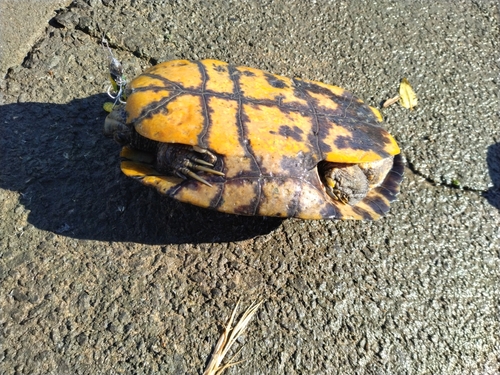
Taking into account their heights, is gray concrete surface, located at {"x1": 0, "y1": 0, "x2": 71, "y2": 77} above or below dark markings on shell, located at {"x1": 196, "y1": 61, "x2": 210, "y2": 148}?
below

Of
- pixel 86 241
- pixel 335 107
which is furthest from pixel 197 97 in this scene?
pixel 86 241

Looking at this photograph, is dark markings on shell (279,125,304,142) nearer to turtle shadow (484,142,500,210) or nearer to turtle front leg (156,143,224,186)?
turtle front leg (156,143,224,186)

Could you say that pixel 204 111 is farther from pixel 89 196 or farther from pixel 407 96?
pixel 407 96

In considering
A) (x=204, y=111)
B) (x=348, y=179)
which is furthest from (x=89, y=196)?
(x=348, y=179)

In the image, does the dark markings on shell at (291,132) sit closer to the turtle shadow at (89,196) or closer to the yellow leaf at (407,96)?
the turtle shadow at (89,196)

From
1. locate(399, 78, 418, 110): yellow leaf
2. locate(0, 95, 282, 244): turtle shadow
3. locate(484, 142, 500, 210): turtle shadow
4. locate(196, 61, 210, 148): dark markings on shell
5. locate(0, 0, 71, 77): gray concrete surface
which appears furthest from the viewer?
locate(399, 78, 418, 110): yellow leaf

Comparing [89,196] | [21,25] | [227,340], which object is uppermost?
[21,25]

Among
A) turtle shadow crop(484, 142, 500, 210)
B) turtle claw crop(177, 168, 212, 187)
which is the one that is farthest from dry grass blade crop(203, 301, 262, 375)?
→ turtle shadow crop(484, 142, 500, 210)
